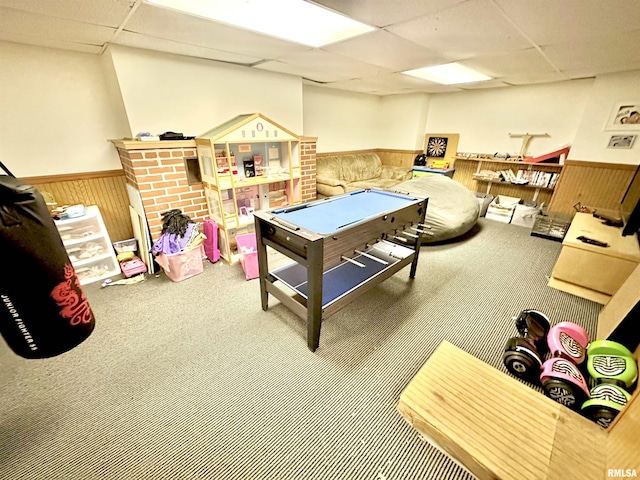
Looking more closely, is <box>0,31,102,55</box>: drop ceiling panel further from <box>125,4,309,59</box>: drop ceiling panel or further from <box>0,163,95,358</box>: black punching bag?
<box>0,163,95,358</box>: black punching bag

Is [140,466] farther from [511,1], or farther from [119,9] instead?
[511,1]

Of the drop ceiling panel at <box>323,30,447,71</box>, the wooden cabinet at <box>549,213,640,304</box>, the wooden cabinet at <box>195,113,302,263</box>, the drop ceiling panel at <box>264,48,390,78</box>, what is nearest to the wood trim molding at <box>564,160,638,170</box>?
the wooden cabinet at <box>549,213,640,304</box>

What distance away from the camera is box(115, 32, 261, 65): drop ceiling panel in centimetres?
223

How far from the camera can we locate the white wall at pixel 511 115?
4255mm

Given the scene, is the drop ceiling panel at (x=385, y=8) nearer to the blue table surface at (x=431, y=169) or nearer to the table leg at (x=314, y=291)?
the table leg at (x=314, y=291)

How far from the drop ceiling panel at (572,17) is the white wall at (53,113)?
3685mm

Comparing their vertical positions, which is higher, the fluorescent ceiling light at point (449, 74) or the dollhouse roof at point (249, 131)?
the fluorescent ceiling light at point (449, 74)

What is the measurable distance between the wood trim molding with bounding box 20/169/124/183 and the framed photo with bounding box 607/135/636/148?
664cm

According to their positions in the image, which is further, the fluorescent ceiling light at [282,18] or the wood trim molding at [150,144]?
the wood trim molding at [150,144]

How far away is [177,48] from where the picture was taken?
2.54 meters

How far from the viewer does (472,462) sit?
1.11m

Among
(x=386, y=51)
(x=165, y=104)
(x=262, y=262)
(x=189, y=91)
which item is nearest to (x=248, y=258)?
(x=262, y=262)

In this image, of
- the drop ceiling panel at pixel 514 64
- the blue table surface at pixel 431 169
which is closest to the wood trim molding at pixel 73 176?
the drop ceiling panel at pixel 514 64

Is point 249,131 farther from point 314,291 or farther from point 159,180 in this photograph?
point 314,291
